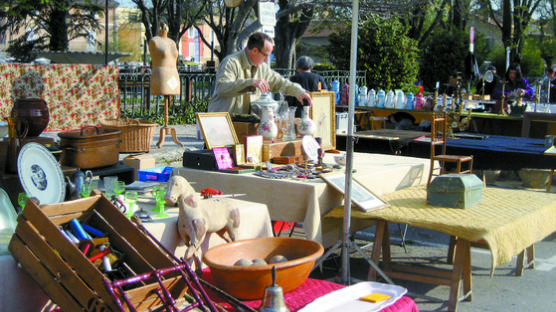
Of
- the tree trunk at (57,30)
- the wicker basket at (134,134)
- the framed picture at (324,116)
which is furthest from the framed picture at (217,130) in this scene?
the tree trunk at (57,30)

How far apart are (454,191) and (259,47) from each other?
1.89 meters

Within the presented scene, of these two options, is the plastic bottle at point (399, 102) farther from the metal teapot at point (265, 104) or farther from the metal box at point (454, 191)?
the metal box at point (454, 191)

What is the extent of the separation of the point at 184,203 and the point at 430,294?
6.65 feet

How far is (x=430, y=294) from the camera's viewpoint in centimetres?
398

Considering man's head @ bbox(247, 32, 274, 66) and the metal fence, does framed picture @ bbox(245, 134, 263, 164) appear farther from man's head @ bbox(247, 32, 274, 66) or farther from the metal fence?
the metal fence

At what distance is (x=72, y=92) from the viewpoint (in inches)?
435

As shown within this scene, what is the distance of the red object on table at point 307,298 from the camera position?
2395 mm

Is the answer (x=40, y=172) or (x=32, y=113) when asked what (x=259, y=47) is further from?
(x=40, y=172)

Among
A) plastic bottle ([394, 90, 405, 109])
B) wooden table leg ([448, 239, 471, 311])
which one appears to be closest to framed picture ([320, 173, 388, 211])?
wooden table leg ([448, 239, 471, 311])

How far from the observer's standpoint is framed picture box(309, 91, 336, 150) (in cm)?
479

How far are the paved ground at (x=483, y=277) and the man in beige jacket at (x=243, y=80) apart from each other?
139 centimetres

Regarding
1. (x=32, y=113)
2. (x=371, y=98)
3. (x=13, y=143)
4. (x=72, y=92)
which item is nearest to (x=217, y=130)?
(x=13, y=143)

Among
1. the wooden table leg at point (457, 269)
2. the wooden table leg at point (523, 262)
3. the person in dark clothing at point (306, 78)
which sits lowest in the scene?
the wooden table leg at point (523, 262)

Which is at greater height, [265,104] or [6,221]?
[265,104]
